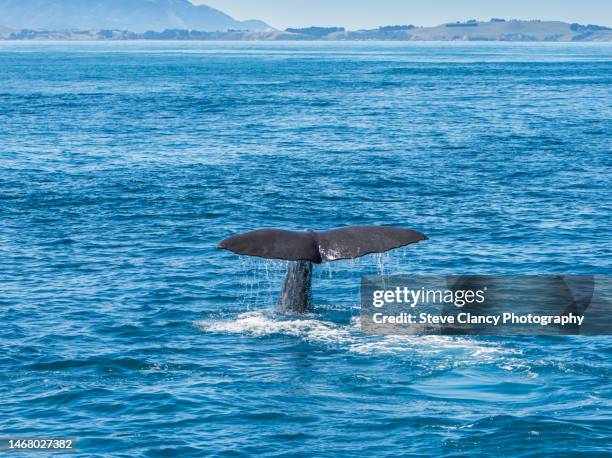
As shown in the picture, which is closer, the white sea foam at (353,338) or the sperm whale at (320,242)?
the sperm whale at (320,242)

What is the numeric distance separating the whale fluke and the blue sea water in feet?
9.25

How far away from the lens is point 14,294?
27.7 m

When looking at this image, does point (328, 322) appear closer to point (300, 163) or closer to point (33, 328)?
point (33, 328)

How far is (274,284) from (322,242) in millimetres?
9713

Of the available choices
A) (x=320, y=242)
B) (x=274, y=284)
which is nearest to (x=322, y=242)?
(x=320, y=242)

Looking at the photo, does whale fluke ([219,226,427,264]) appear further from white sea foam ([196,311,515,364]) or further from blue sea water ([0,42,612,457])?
white sea foam ([196,311,515,364])

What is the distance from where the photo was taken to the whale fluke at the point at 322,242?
1912cm

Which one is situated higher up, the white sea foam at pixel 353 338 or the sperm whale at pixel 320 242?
the sperm whale at pixel 320 242

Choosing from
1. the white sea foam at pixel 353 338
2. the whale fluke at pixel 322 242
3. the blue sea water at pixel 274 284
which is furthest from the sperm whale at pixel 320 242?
the white sea foam at pixel 353 338

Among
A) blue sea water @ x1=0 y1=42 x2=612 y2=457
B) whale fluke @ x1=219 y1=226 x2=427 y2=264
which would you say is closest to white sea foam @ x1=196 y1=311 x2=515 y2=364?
blue sea water @ x1=0 y1=42 x2=612 y2=457

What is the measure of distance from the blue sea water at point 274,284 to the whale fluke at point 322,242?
2.82 metres

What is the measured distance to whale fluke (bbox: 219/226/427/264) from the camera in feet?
62.7

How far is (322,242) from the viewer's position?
65.1ft

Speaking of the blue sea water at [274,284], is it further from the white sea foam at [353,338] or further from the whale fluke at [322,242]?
the whale fluke at [322,242]
